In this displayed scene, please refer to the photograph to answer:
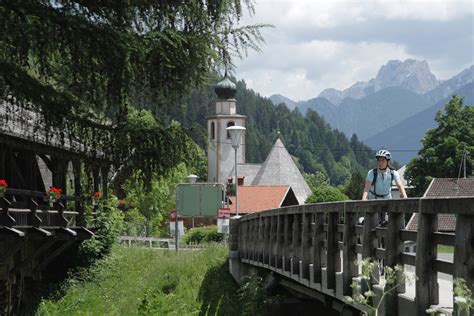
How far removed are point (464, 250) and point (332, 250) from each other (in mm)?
4799

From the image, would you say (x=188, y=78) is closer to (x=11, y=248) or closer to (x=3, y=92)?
(x=3, y=92)

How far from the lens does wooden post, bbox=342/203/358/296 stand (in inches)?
445

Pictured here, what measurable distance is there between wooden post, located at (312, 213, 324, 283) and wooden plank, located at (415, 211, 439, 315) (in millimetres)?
4878

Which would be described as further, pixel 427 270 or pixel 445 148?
pixel 445 148

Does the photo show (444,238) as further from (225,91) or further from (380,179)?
(225,91)

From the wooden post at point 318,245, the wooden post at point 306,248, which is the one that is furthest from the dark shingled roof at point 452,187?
the wooden post at point 318,245

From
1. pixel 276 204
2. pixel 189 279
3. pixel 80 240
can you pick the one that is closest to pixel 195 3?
pixel 189 279

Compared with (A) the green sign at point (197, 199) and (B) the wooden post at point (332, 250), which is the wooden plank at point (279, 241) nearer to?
(B) the wooden post at point (332, 250)

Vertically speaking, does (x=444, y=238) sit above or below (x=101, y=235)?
above

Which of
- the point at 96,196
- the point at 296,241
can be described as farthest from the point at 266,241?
the point at 96,196

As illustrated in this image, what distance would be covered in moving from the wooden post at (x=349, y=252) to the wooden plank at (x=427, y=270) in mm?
2894

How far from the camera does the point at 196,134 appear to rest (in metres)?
11.8

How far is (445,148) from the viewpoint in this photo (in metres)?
59.6

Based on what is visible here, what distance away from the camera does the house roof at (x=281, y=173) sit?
10150cm
